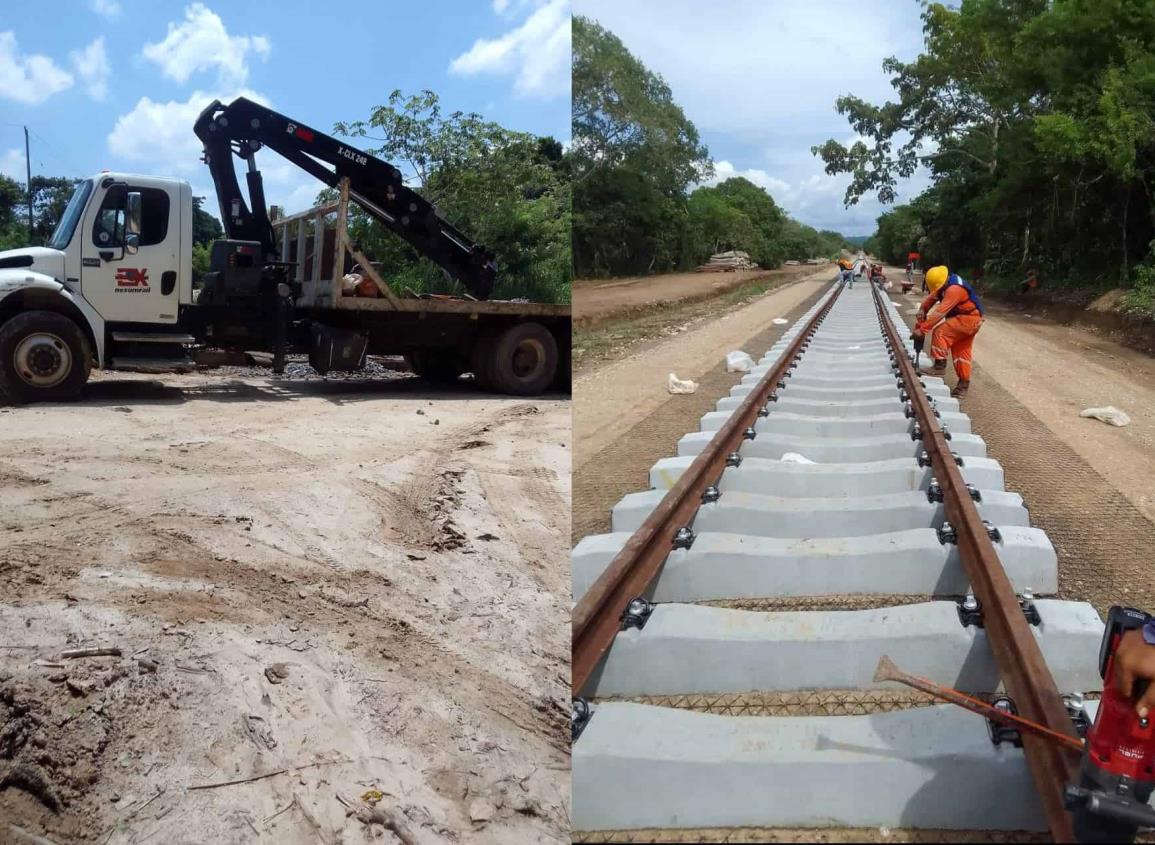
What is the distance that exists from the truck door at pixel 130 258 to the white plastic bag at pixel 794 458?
7.94 metres

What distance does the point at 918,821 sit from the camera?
132 centimetres

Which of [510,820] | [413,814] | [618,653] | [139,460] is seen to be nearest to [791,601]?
Answer: [618,653]

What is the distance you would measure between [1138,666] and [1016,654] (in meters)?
0.86

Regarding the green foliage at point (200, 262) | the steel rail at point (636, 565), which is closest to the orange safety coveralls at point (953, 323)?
the steel rail at point (636, 565)

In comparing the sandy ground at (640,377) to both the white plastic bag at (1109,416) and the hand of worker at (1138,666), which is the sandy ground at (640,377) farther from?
the white plastic bag at (1109,416)

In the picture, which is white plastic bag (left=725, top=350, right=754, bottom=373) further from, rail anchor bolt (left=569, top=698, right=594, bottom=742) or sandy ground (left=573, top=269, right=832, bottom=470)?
rail anchor bolt (left=569, top=698, right=594, bottom=742)

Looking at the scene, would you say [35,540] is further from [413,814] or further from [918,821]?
[918,821]

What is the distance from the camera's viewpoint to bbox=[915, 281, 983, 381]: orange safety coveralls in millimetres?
7031

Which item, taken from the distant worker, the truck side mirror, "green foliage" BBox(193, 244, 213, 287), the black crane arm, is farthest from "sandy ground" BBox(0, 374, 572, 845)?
the distant worker

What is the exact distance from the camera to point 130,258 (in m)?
9.95

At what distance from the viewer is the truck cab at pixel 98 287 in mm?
9430

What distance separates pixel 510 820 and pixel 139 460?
15.4ft

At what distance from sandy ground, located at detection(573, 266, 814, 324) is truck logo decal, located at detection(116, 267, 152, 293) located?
455 cm

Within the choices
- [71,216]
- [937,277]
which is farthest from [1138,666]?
[71,216]
